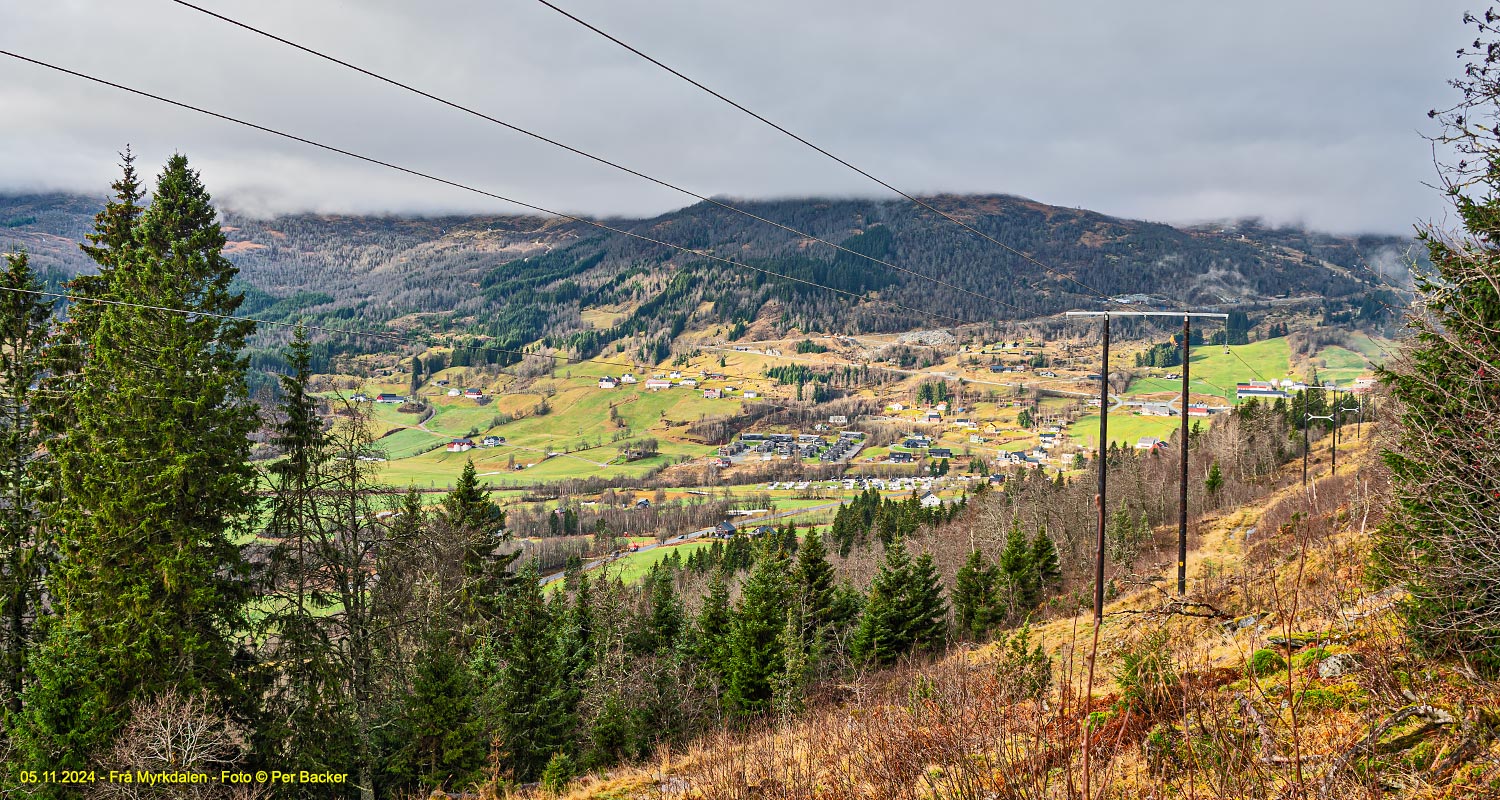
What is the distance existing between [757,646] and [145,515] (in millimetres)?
16805

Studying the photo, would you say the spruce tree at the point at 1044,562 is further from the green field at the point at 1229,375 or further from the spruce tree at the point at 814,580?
the green field at the point at 1229,375

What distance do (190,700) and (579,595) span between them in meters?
17.9

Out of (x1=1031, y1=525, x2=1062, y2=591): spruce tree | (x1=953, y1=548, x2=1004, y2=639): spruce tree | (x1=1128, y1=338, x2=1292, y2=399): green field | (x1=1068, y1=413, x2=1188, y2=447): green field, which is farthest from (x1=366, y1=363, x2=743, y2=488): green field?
(x1=1128, y1=338, x2=1292, y2=399): green field

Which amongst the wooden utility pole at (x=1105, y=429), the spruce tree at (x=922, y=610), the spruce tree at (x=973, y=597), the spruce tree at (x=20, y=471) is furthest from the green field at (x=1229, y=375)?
the spruce tree at (x=20, y=471)

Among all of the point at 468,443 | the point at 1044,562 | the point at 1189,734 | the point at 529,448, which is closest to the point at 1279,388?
the point at 1044,562

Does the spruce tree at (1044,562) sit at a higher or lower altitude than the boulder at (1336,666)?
lower

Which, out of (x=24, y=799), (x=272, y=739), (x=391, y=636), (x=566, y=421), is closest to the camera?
(x=24, y=799)

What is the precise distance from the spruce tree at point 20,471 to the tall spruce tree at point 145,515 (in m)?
1.14

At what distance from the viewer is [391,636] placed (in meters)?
19.3

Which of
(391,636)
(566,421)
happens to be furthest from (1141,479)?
(566,421)

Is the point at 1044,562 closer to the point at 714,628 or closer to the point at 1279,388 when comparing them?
the point at 714,628

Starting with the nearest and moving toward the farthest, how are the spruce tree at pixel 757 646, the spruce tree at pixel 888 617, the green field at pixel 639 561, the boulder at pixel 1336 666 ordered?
the boulder at pixel 1336 666, the spruce tree at pixel 757 646, the spruce tree at pixel 888 617, the green field at pixel 639 561

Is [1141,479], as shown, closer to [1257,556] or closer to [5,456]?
[1257,556]

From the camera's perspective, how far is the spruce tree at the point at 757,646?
77.7 feet
